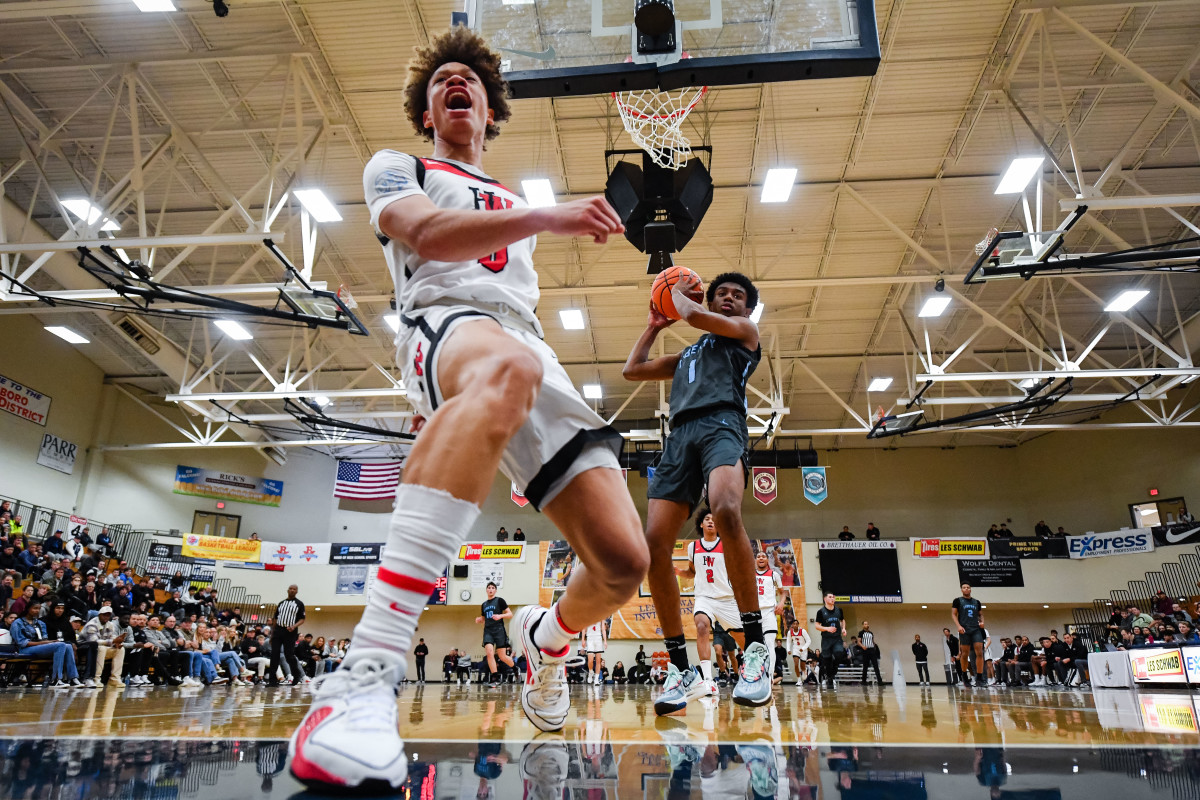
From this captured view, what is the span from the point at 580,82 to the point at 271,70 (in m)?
7.70

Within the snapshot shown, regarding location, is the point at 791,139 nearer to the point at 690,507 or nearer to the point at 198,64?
the point at 198,64

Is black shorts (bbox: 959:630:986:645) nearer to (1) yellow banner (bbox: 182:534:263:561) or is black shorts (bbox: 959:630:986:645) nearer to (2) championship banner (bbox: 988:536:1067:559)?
(2) championship banner (bbox: 988:536:1067:559)

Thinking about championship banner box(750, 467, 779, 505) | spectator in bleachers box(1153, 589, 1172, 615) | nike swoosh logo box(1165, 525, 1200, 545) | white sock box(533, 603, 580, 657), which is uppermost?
championship banner box(750, 467, 779, 505)

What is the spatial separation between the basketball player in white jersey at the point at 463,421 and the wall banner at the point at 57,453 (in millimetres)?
20285

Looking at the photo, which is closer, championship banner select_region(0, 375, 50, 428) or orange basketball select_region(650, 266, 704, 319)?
orange basketball select_region(650, 266, 704, 319)

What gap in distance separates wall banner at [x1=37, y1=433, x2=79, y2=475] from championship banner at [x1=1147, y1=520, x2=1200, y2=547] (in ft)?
88.9

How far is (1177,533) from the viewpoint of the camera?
58.6 ft

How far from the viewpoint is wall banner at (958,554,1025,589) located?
2102 centimetres

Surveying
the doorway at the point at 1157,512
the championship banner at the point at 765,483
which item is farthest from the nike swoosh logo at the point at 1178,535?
the championship banner at the point at 765,483

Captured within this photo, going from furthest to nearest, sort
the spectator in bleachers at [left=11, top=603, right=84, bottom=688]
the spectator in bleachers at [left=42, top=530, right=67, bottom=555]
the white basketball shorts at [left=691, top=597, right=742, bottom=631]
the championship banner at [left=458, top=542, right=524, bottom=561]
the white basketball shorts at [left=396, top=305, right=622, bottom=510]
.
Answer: the championship banner at [left=458, top=542, right=524, bottom=561]
the spectator in bleachers at [left=42, top=530, right=67, bottom=555]
the spectator in bleachers at [left=11, top=603, right=84, bottom=688]
the white basketball shorts at [left=691, top=597, right=742, bottom=631]
the white basketball shorts at [left=396, top=305, right=622, bottom=510]

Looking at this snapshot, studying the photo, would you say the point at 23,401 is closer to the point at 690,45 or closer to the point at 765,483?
the point at 765,483

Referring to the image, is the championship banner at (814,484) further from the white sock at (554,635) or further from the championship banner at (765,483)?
the white sock at (554,635)

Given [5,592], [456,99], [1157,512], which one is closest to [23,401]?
[5,592]

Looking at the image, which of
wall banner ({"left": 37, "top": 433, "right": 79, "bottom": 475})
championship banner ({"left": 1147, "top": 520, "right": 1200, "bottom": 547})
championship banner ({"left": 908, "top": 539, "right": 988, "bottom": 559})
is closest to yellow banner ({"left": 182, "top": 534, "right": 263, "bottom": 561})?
wall banner ({"left": 37, "top": 433, "right": 79, "bottom": 475})
